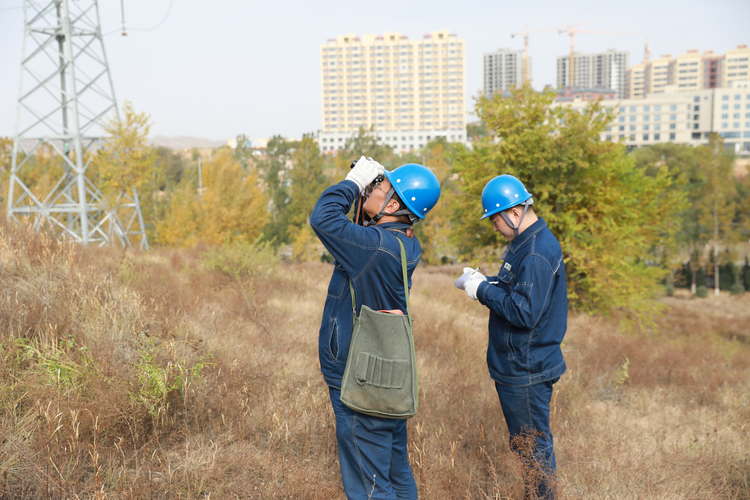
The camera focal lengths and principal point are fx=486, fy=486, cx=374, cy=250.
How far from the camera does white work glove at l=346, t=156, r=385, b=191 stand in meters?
2.29

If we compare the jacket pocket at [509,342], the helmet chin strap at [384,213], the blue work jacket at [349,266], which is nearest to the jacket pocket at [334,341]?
the blue work jacket at [349,266]

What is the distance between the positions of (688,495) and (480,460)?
128cm

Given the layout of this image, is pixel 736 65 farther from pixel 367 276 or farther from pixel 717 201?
pixel 367 276

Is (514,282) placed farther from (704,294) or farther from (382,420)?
(704,294)

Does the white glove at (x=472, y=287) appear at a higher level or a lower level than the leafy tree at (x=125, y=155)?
lower

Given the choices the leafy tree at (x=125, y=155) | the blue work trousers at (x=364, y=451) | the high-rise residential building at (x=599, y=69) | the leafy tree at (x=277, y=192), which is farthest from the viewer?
the high-rise residential building at (x=599, y=69)

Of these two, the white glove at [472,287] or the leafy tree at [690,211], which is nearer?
the white glove at [472,287]

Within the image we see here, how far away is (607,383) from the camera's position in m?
5.80

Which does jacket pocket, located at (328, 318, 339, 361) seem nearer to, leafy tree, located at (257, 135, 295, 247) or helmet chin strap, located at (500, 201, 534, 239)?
helmet chin strap, located at (500, 201, 534, 239)

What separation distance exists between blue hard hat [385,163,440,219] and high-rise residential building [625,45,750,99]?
451ft

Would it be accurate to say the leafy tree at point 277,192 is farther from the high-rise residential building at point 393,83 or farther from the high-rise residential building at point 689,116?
the high-rise residential building at point 393,83

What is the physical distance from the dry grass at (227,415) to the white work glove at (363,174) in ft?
5.36

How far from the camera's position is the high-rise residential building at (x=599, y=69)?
565 ft

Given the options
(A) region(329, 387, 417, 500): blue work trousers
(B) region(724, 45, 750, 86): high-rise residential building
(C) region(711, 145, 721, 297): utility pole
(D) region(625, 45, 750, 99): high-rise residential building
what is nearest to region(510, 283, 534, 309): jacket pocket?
(A) region(329, 387, 417, 500): blue work trousers
